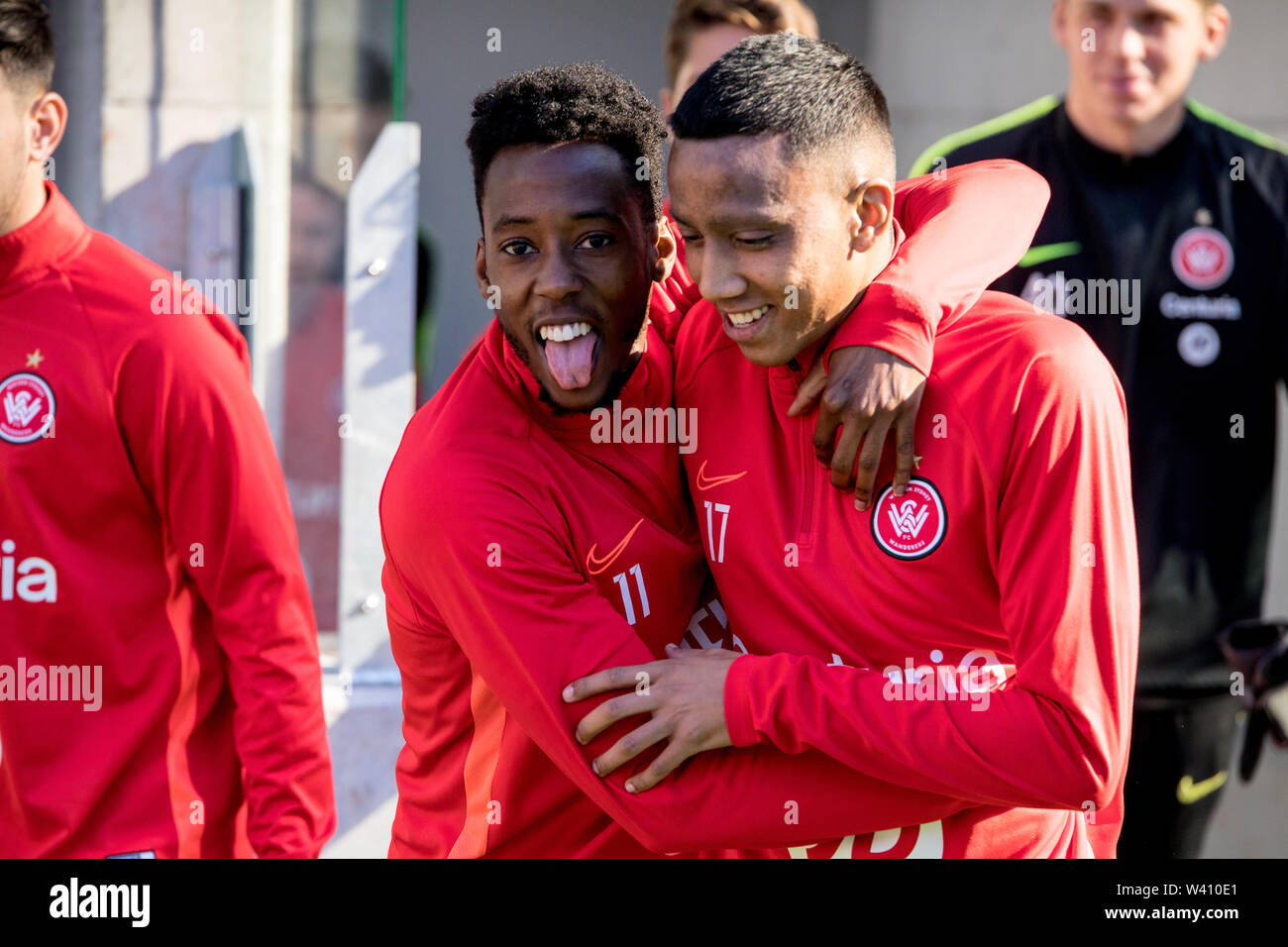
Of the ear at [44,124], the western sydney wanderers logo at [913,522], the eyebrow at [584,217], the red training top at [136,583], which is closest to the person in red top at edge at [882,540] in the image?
the western sydney wanderers logo at [913,522]

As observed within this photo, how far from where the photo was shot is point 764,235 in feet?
6.51

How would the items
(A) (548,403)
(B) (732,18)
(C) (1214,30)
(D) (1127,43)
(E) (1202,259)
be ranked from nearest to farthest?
(A) (548,403), (B) (732,18), (D) (1127,43), (C) (1214,30), (E) (1202,259)

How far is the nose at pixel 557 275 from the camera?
2.09 metres

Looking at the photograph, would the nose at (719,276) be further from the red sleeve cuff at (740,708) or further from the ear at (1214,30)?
the ear at (1214,30)

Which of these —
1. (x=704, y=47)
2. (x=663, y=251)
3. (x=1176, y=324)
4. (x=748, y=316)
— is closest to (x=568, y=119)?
(x=663, y=251)

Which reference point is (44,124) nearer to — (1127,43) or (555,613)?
(555,613)

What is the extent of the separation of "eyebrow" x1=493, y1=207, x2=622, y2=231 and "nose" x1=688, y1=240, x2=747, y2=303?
187 millimetres

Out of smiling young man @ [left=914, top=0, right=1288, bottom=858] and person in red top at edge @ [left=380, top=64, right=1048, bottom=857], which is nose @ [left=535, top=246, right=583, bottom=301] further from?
smiling young man @ [left=914, top=0, right=1288, bottom=858]

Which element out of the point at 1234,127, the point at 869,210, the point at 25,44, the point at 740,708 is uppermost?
the point at 1234,127

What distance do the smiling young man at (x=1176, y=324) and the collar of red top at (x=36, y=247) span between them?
2276 mm

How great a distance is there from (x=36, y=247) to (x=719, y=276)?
1332mm

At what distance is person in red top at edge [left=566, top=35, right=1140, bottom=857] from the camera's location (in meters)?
1.88

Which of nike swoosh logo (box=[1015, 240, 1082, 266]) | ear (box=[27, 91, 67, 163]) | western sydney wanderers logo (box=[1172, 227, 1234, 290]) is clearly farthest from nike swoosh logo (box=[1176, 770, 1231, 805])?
ear (box=[27, 91, 67, 163])
